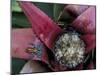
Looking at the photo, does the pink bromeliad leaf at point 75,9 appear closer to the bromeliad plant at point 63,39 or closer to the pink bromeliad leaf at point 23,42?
the bromeliad plant at point 63,39

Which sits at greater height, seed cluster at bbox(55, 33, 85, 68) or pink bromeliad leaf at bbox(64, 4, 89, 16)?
pink bromeliad leaf at bbox(64, 4, 89, 16)

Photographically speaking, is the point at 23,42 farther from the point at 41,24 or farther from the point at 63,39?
the point at 63,39

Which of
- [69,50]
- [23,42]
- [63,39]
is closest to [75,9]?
[63,39]

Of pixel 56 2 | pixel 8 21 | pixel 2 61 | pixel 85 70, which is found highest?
pixel 56 2

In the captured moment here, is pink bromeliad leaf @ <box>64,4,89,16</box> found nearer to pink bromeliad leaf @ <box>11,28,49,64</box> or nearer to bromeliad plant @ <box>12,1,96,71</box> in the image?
bromeliad plant @ <box>12,1,96,71</box>

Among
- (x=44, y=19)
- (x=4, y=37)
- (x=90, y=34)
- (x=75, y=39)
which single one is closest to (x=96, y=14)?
(x=90, y=34)

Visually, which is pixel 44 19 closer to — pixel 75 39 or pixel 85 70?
pixel 75 39

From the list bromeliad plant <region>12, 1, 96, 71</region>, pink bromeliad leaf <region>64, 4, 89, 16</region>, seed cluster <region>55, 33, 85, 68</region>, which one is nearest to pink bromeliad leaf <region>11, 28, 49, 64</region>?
bromeliad plant <region>12, 1, 96, 71</region>
